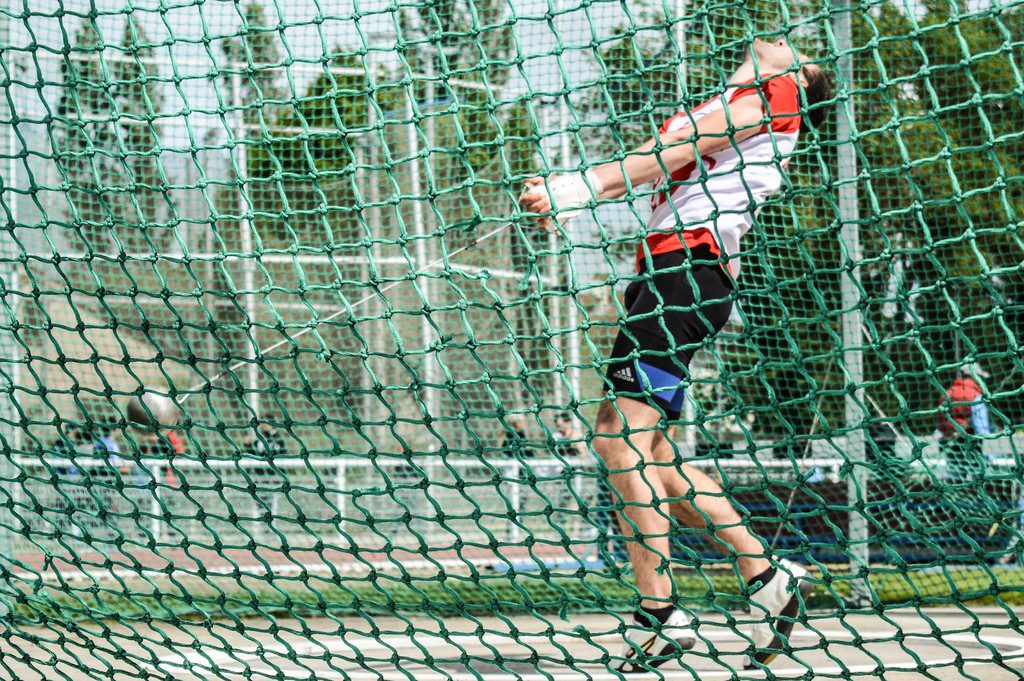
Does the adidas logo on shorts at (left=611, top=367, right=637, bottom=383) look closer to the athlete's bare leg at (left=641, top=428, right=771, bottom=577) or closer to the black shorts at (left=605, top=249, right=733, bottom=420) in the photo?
the black shorts at (left=605, top=249, right=733, bottom=420)

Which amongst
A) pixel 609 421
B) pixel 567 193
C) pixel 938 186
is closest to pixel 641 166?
pixel 567 193

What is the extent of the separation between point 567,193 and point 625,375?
1.87 ft

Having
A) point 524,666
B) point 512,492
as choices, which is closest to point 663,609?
point 524,666

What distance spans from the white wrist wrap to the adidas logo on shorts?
1.56 feet

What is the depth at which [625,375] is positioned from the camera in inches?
123

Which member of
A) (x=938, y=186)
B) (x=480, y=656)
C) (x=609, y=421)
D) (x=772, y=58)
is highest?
(x=772, y=58)

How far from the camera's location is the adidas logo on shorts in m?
3.13

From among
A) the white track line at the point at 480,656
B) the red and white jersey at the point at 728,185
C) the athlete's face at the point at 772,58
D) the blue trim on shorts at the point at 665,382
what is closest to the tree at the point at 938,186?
the white track line at the point at 480,656

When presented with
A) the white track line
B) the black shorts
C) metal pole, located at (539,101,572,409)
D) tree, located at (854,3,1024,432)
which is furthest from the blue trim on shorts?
metal pole, located at (539,101,572,409)

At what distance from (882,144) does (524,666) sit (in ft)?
14.2

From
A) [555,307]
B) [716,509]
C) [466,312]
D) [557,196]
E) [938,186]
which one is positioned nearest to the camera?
[557,196]

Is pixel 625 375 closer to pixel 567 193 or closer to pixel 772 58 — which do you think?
pixel 567 193

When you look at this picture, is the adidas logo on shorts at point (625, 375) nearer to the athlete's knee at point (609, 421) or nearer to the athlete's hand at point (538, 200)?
the athlete's knee at point (609, 421)

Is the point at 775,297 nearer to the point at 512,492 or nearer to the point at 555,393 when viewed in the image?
the point at 555,393
